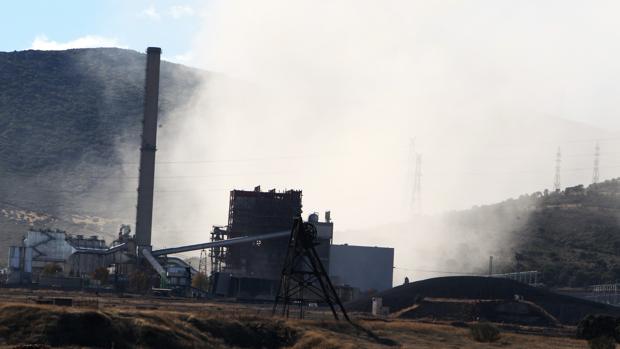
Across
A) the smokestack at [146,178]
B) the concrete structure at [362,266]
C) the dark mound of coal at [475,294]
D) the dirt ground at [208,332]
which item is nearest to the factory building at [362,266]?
the concrete structure at [362,266]

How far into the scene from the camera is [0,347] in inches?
2162

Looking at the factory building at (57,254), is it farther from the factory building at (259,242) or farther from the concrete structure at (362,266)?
the concrete structure at (362,266)

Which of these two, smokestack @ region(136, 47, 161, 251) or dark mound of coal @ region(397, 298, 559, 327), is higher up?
smokestack @ region(136, 47, 161, 251)

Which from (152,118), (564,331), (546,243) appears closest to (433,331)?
(564,331)

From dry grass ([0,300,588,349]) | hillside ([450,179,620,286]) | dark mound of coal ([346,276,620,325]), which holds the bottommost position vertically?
dry grass ([0,300,588,349])

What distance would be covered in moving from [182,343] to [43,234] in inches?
3345

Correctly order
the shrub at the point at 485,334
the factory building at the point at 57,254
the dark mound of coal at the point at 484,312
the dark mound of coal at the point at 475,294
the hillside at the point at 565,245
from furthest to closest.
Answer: the hillside at the point at 565,245 < the factory building at the point at 57,254 < the dark mound of coal at the point at 475,294 < the dark mound of coal at the point at 484,312 < the shrub at the point at 485,334

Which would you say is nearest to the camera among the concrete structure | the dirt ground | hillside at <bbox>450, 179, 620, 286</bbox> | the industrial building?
the dirt ground

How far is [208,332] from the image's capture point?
66.6 metres

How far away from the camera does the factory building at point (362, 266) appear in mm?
140875

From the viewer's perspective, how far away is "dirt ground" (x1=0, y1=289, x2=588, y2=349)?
59438 mm

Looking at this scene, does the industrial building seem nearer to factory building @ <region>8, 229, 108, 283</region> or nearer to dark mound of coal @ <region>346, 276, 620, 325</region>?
factory building @ <region>8, 229, 108, 283</region>

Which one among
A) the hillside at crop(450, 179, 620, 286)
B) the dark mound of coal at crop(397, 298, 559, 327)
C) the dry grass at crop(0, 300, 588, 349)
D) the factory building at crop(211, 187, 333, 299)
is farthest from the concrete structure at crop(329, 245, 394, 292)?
the dry grass at crop(0, 300, 588, 349)

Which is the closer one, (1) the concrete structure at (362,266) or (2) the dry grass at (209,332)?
(2) the dry grass at (209,332)
